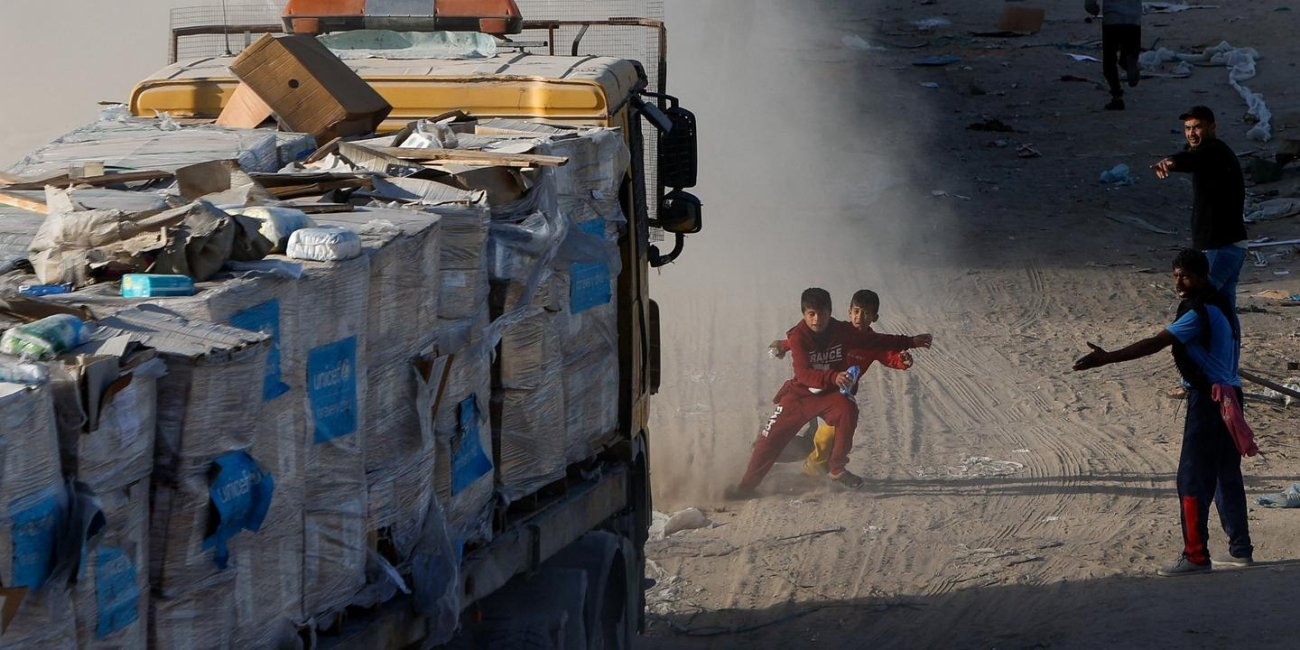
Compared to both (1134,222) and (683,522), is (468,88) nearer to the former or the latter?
(683,522)

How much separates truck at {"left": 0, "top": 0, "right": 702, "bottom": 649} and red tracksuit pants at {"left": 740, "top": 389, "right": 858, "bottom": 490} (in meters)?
2.12

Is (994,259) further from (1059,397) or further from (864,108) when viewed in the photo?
(864,108)

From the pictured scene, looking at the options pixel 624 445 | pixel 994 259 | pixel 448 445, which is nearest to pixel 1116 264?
pixel 994 259

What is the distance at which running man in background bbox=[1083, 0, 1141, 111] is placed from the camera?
1948 centimetres

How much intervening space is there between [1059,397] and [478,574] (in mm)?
7267

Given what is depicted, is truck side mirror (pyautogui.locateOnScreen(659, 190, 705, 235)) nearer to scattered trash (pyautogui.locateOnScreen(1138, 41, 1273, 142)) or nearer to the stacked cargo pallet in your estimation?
the stacked cargo pallet

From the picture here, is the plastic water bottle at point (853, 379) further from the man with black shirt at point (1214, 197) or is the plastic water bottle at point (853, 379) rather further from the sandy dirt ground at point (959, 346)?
the man with black shirt at point (1214, 197)

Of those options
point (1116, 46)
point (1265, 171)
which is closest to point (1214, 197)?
point (1265, 171)

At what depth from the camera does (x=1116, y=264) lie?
14.5 meters

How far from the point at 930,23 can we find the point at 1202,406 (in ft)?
69.1

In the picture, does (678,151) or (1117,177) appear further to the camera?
(1117,177)

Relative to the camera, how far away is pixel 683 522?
28.7 feet

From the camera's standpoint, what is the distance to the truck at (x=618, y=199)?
17.2 ft

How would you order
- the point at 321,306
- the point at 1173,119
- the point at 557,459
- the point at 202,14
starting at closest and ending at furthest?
the point at 321,306, the point at 557,459, the point at 202,14, the point at 1173,119
